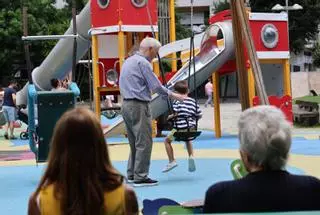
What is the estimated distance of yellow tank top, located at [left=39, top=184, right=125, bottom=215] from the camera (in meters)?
2.95

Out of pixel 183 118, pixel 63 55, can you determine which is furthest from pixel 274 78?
pixel 183 118

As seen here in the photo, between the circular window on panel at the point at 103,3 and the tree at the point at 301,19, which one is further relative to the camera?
the tree at the point at 301,19

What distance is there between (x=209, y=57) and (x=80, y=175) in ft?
48.6

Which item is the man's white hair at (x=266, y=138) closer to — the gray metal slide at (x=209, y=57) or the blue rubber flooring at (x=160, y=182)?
the blue rubber flooring at (x=160, y=182)

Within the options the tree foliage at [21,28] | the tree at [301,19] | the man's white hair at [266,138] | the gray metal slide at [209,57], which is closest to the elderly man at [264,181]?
the man's white hair at [266,138]

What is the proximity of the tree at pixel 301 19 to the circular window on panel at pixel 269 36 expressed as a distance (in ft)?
97.1

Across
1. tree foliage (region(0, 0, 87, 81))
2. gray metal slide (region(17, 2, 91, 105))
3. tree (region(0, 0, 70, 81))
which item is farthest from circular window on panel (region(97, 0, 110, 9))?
tree (region(0, 0, 70, 81))

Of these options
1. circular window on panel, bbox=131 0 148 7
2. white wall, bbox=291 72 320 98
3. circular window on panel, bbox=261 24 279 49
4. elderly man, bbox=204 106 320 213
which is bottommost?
white wall, bbox=291 72 320 98

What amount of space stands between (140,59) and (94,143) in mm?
5827

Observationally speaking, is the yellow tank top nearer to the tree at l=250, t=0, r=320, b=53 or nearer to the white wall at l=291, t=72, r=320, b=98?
the tree at l=250, t=0, r=320, b=53

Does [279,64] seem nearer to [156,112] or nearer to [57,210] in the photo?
[156,112]

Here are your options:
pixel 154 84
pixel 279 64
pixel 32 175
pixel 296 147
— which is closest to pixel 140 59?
pixel 154 84

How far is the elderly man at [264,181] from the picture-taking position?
3.24 metres

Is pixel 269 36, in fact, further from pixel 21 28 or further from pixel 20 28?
pixel 20 28
